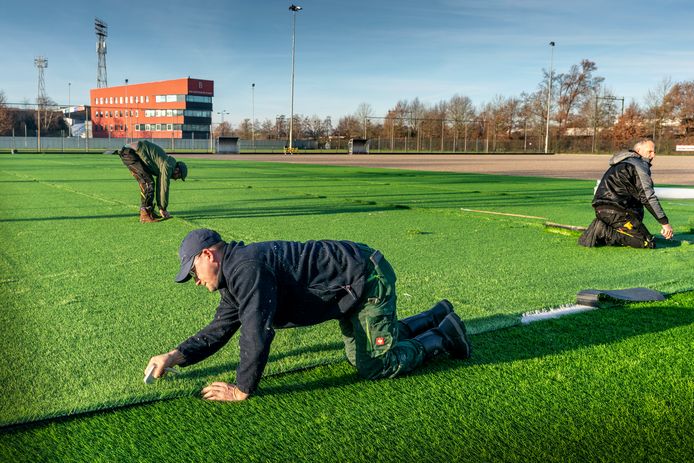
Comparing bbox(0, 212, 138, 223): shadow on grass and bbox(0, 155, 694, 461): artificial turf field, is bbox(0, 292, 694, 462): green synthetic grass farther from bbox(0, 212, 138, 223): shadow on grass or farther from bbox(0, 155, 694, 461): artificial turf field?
bbox(0, 212, 138, 223): shadow on grass

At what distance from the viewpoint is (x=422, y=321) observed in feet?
13.5

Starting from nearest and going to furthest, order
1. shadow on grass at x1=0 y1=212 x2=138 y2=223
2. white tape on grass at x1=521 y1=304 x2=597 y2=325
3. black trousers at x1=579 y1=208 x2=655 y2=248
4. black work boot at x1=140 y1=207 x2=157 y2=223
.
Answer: white tape on grass at x1=521 y1=304 x2=597 y2=325 → black trousers at x1=579 y1=208 x2=655 y2=248 → black work boot at x1=140 y1=207 x2=157 y2=223 → shadow on grass at x1=0 y1=212 x2=138 y2=223

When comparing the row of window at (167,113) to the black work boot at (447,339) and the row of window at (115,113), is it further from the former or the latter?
the black work boot at (447,339)

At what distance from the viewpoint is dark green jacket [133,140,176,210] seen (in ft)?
31.9

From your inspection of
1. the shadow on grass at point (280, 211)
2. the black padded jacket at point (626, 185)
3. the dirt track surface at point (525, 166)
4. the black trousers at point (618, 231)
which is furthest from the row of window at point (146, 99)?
the black trousers at point (618, 231)

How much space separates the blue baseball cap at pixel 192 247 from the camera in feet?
9.91

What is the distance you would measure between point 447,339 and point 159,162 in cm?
722

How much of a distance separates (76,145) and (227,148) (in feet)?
47.6

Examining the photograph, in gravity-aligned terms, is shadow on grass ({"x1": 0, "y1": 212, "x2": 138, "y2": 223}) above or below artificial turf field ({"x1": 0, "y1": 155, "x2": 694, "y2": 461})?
above

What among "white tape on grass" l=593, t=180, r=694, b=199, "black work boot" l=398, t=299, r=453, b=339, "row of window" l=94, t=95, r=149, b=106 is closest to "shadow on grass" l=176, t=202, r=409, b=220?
"white tape on grass" l=593, t=180, r=694, b=199

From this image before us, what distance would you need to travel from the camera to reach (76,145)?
57.7 meters

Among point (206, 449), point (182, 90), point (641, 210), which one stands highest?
point (182, 90)

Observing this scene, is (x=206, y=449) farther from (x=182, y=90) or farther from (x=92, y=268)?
(x=182, y=90)

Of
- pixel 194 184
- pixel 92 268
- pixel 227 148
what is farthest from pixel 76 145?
pixel 92 268
